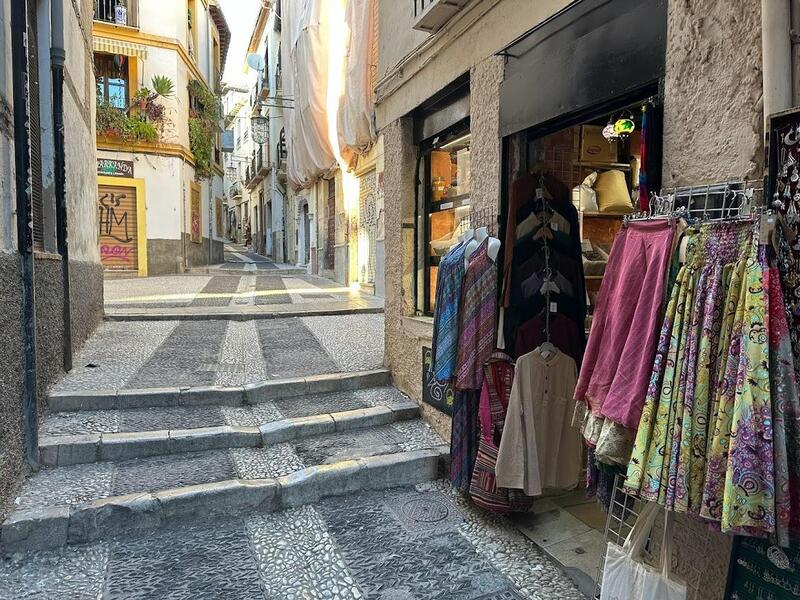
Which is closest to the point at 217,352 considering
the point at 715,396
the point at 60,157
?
the point at 60,157

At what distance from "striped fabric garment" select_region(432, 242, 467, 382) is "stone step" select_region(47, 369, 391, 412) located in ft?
5.64

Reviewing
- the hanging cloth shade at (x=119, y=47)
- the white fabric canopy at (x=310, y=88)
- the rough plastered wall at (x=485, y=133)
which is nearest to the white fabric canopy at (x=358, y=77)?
the white fabric canopy at (x=310, y=88)

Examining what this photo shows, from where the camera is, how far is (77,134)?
596cm

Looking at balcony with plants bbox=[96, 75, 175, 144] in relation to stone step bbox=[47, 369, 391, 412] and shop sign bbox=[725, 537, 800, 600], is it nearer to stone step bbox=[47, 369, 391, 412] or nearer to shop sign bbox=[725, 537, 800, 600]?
stone step bbox=[47, 369, 391, 412]

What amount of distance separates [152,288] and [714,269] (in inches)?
475

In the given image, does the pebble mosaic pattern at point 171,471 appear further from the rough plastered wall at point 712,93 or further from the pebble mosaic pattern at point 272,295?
the pebble mosaic pattern at point 272,295

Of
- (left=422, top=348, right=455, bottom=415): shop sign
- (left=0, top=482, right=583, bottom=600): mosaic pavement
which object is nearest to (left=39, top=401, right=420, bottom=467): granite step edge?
(left=422, top=348, right=455, bottom=415): shop sign

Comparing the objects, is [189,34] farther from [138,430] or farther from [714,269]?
[714,269]

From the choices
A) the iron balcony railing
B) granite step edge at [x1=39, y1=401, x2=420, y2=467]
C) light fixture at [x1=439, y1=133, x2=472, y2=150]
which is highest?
the iron balcony railing

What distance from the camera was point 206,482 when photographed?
10.8 feet

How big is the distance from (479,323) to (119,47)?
1675cm

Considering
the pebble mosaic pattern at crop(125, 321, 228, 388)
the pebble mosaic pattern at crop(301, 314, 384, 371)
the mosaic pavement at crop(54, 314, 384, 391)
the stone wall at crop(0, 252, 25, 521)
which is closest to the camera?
the stone wall at crop(0, 252, 25, 521)

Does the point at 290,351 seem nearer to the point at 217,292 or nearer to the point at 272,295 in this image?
the point at 272,295

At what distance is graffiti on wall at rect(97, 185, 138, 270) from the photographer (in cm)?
1532
